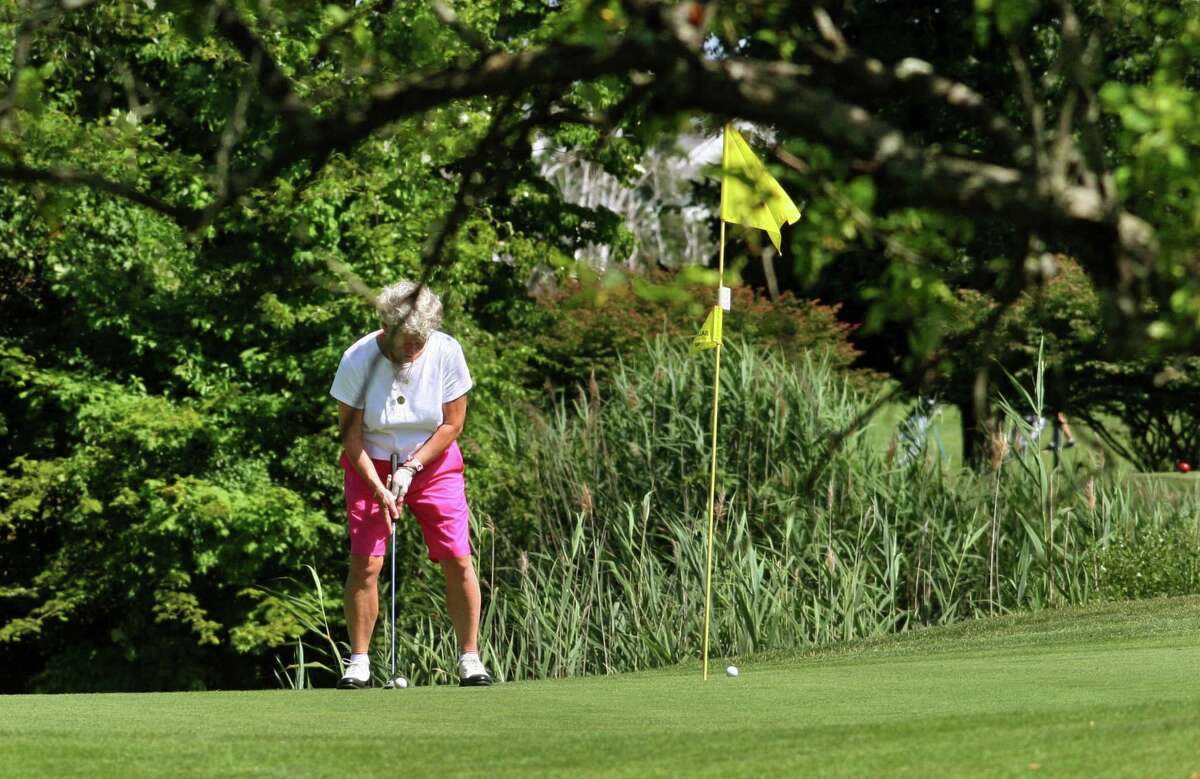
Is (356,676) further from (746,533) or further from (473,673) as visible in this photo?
(746,533)

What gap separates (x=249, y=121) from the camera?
11.5 m

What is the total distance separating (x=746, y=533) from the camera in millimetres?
11938

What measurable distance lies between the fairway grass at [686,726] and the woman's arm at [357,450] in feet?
3.02

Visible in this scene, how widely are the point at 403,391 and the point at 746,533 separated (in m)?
4.54

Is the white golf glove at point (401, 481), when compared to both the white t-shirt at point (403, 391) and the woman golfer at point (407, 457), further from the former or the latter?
the white t-shirt at point (403, 391)

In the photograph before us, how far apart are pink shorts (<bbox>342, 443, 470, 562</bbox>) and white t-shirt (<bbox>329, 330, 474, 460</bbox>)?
14 centimetres

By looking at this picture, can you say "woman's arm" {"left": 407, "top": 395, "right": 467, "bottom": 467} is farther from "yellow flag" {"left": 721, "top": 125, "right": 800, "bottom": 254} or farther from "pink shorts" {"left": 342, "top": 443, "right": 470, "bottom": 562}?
"yellow flag" {"left": 721, "top": 125, "right": 800, "bottom": 254}

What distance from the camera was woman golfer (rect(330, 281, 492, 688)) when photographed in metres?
Result: 7.81

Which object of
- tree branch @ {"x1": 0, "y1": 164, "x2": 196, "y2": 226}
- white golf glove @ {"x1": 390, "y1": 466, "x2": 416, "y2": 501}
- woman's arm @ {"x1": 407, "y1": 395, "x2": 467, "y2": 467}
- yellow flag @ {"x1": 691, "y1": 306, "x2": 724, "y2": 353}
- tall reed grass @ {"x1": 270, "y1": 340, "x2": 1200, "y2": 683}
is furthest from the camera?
tall reed grass @ {"x1": 270, "y1": 340, "x2": 1200, "y2": 683}

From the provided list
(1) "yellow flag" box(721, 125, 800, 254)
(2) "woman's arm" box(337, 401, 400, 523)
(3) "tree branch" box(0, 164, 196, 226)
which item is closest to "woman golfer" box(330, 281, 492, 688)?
(2) "woman's arm" box(337, 401, 400, 523)

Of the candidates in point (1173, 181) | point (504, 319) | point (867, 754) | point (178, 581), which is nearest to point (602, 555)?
point (178, 581)

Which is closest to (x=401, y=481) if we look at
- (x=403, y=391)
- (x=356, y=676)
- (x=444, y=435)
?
(x=444, y=435)

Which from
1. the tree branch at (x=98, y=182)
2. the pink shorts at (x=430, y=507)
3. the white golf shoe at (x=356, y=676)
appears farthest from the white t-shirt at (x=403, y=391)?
the tree branch at (x=98, y=182)

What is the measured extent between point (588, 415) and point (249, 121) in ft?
10.5
